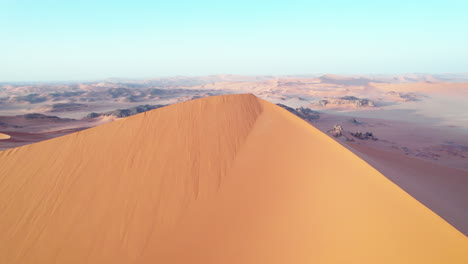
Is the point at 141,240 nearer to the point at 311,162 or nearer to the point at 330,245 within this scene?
the point at 330,245

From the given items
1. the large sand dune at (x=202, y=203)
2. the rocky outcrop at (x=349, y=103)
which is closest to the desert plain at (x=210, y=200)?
the large sand dune at (x=202, y=203)

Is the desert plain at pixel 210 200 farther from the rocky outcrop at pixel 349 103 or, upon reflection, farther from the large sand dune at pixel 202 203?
the rocky outcrop at pixel 349 103

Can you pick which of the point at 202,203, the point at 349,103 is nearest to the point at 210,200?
the point at 202,203

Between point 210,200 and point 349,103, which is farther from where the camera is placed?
point 349,103

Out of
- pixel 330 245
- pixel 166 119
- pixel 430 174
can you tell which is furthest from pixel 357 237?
pixel 430 174

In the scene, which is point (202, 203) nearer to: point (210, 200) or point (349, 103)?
point (210, 200)

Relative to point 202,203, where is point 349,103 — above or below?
below

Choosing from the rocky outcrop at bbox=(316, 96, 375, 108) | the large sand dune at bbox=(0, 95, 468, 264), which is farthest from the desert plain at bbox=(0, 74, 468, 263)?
the rocky outcrop at bbox=(316, 96, 375, 108)

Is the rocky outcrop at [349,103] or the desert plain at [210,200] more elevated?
the desert plain at [210,200]
